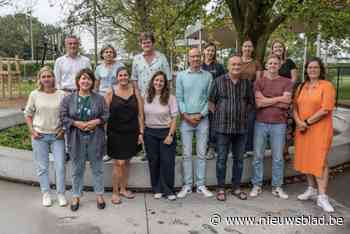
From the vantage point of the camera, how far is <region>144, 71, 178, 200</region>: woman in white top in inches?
175

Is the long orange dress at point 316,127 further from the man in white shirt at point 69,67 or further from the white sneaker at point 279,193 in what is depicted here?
the man in white shirt at point 69,67

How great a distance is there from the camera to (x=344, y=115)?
9117 millimetres

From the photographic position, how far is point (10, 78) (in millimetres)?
13234

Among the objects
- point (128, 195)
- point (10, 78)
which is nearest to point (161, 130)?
point (128, 195)

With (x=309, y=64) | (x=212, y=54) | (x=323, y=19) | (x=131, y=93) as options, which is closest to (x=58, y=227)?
(x=131, y=93)

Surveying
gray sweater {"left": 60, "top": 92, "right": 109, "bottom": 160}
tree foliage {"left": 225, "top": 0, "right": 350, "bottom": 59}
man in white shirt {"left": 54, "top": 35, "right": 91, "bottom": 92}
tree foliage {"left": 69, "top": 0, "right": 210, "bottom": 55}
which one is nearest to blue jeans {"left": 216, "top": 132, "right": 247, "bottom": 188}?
gray sweater {"left": 60, "top": 92, "right": 109, "bottom": 160}

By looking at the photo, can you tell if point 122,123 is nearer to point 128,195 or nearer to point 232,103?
point 128,195

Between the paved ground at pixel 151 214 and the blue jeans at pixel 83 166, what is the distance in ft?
0.76

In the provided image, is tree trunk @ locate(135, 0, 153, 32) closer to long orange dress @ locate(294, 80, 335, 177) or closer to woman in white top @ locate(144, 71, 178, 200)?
woman in white top @ locate(144, 71, 178, 200)

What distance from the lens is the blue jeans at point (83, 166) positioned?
422cm

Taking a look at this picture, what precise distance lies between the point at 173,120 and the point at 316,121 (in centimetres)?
167

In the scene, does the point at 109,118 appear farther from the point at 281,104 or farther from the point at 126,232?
the point at 281,104

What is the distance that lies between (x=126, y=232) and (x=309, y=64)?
2808 millimetres

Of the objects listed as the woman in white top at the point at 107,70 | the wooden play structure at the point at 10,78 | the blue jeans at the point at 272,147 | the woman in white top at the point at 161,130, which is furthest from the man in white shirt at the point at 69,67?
the wooden play structure at the point at 10,78
